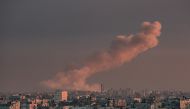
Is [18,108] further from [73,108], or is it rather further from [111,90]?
[111,90]

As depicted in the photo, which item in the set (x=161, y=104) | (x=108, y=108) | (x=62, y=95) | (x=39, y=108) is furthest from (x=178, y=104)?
(x=62, y=95)

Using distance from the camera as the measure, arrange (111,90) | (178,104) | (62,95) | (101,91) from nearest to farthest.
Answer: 1. (178,104)
2. (62,95)
3. (101,91)
4. (111,90)

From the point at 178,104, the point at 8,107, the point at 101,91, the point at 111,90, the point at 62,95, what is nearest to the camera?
the point at 8,107

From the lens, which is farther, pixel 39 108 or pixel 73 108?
pixel 39 108

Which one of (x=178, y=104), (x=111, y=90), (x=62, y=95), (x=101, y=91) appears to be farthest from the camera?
(x=111, y=90)

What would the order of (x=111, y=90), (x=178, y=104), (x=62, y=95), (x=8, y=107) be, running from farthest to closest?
(x=111, y=90) < (x=62, y=95) < (x=178, y=104) < (x=8, y=107)

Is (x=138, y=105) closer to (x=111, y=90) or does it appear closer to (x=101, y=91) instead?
(x=101, y=91)

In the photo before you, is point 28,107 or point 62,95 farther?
point 62,95

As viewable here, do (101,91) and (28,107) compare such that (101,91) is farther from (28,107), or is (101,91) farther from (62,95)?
(28,107)

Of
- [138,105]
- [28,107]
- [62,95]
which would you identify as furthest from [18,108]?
[62,95]
